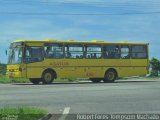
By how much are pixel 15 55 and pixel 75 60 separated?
4238 millimetres

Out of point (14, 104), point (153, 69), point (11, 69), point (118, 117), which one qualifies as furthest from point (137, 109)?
point (153, 69)

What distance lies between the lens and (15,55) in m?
37.6

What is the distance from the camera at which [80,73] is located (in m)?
39.6

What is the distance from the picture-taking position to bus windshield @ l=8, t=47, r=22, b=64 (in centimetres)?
3703

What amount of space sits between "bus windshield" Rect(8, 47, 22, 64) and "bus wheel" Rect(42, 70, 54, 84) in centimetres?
194

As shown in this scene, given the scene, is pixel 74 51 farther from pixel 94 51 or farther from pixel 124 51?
pixel 124 51

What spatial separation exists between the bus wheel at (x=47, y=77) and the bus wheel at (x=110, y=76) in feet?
14.4

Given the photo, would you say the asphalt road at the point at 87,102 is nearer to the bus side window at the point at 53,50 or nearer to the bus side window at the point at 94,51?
the bus side window at the point at 53,50

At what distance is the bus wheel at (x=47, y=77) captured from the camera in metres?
37.2

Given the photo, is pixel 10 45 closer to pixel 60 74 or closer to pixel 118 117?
pixel 60 74

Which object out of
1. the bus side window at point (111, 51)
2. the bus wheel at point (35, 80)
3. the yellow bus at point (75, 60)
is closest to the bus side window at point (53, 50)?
the yellow bus at point (75, 60)

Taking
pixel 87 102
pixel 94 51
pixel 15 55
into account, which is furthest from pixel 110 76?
pixel 87 102

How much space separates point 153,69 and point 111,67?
1040 inches

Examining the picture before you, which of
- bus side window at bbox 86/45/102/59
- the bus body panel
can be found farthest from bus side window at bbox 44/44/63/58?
bus side window at bbox 86/45/102/59
